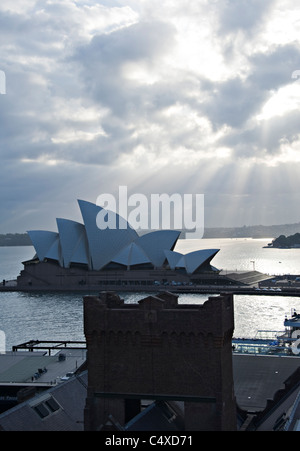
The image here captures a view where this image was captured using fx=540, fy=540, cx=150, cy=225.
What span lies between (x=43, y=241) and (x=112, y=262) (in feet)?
33.1

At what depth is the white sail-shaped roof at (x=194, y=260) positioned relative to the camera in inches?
2862

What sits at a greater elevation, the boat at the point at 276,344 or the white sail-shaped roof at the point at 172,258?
the white sail-shaped roof at the point at 172,258

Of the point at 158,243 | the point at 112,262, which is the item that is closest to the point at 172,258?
the point at 158,243

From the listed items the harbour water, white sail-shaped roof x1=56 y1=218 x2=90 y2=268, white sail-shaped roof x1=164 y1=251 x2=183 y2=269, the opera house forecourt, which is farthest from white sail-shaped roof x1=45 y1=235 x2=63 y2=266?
white sail-shaped roof x1=164 y1=251 x2=183 y2=269

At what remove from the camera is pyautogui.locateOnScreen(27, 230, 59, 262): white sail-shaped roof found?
74.1 meters

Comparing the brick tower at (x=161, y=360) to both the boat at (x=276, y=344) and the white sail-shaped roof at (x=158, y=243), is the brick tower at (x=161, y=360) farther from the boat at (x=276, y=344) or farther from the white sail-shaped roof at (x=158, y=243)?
the white sail-shaped roof at (x=158, y=243)

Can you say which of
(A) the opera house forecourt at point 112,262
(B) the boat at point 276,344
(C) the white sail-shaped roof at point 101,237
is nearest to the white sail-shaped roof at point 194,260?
(A) the opera house forecourt at point 112,262

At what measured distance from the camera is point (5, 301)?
204 ft

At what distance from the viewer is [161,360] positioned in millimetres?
9445

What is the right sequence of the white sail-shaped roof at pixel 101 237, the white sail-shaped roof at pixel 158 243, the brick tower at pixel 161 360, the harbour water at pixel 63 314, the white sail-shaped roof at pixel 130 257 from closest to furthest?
the brick tower at pixel 161 360
the harbour water at pixel 63 314
the white sail-shaped roof at pixel 101 237
the white sail-shaped roof at pixel 130 257
the white sail-shaped roof at pixel 158 243

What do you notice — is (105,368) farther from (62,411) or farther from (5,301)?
(5,301)

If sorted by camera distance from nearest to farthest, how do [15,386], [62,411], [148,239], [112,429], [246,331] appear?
[112,429] < [62,411] < [15,386] < [246,331] < [148,239]

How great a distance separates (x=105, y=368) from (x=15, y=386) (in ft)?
36.8
